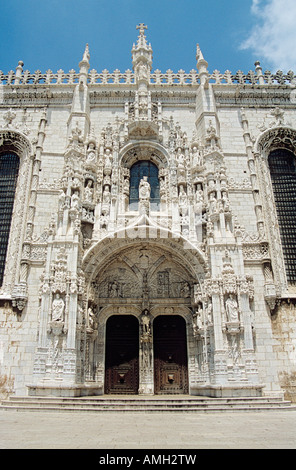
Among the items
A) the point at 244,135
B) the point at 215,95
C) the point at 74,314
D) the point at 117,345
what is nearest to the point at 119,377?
the point at 117,345

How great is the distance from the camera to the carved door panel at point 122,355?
15367mm

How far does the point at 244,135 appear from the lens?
60.1 ft

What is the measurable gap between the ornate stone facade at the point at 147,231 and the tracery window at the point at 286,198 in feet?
1.29

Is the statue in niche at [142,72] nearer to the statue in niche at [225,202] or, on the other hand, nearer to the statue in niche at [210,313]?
the statue in niche at [225,202]

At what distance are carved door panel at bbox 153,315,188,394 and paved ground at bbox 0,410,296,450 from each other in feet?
18.3

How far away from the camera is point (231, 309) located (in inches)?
535

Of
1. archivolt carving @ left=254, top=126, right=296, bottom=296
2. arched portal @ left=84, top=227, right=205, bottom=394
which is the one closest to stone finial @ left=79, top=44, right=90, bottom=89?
arched portal @ left=84, top=227, right=205, bottom=394

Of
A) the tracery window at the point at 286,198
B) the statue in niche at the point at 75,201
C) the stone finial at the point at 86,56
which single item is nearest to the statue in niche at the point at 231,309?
the tracery window at the point at 286,198

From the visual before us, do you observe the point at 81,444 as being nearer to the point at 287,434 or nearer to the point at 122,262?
the point at 287,434

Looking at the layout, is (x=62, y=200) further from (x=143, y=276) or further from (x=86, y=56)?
(x=86, y=56)

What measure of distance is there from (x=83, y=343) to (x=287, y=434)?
9.00 metres

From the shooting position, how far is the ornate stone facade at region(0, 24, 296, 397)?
1385 cm

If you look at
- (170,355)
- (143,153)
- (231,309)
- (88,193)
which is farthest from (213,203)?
(170,355)

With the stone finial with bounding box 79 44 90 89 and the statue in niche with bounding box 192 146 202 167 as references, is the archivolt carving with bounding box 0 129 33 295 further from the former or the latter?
the statue in niche with bounding box 192 146 202 167
